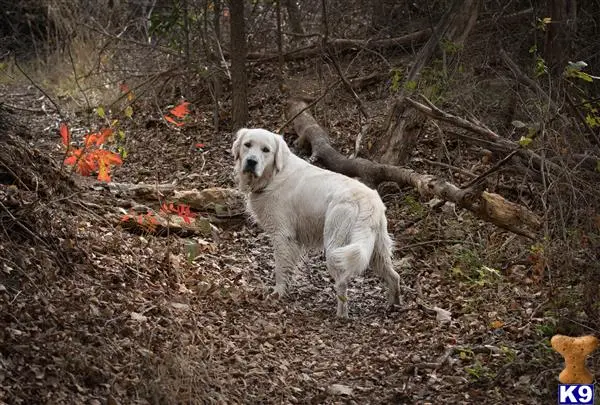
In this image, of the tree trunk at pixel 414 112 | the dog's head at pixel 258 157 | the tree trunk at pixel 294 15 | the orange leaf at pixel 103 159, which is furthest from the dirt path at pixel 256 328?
the tree trunk at pixel 294 15

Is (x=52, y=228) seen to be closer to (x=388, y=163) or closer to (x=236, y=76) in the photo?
(x=388, y=163)

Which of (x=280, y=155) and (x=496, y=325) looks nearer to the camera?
(x=496, y=325)

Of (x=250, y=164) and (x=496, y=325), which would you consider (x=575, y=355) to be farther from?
(x=250, y=164)

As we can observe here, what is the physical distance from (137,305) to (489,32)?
7.35 metres

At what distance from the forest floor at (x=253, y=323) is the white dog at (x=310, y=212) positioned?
35 centimetres

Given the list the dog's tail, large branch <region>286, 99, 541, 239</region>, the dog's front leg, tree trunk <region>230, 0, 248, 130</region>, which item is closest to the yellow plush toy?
the dog's tail

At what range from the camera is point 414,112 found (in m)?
8.86

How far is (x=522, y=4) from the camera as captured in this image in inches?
447

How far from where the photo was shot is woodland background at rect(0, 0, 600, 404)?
15.8 feet

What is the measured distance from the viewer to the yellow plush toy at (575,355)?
4.40m

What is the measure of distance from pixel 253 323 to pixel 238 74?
17.6 ft

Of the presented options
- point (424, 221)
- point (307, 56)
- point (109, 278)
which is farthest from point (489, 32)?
point (109, 278)

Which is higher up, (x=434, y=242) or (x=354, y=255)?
(x=354, y=255)

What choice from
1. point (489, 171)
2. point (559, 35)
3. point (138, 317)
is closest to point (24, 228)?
point (138, 317)
